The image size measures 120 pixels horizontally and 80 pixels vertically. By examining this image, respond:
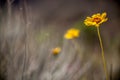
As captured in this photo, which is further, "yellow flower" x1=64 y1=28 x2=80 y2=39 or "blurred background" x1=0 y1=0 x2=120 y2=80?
"yellow flower" x1=64 y1=28 x2=80 y2=39

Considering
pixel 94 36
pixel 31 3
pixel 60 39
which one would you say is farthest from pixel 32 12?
pixel 94 36

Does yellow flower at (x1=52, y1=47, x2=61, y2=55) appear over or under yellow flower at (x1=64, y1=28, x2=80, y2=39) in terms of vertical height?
under

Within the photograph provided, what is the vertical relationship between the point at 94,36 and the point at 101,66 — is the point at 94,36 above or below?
above

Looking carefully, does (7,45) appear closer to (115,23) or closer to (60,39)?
(60,39)

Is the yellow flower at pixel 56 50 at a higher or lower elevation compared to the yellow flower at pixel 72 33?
lower

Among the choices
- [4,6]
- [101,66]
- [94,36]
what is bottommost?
[101,66]

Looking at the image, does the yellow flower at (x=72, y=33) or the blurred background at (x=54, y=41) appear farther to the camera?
the yellow flower at (x=72, y=33)

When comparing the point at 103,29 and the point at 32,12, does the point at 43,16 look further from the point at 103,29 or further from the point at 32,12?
the point at 103,29

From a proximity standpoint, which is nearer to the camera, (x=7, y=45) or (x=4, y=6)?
(x=7, y=45)
